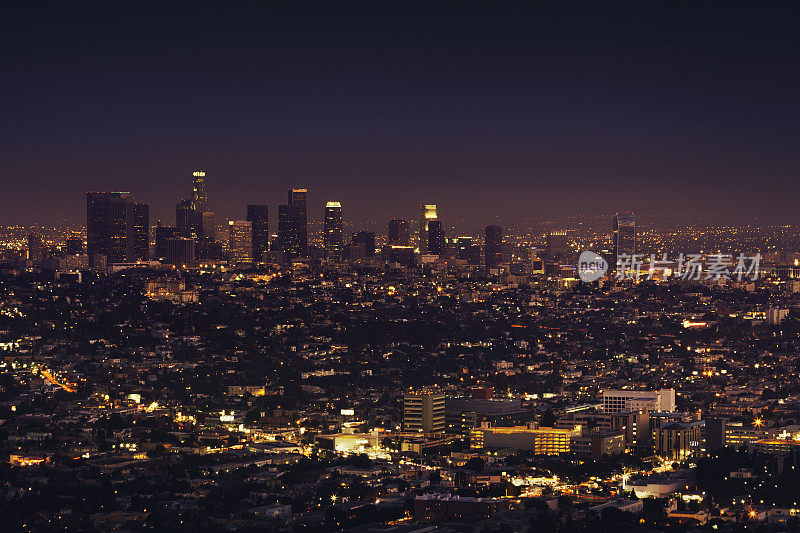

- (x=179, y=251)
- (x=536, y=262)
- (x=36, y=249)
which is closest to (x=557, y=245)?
(x=536, y=262)

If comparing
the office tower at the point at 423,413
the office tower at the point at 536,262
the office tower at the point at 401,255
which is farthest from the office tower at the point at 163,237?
the office tower at the point at 423,413

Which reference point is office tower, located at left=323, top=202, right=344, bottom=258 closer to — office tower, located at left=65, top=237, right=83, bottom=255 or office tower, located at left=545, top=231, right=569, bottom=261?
office tower, located at left=545, top=231, right=569, bottom=261

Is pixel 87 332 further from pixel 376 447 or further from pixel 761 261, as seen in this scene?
pixel 761 261

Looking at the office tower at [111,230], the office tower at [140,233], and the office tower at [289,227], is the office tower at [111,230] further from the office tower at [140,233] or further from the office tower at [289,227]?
the office tower at [289,227]

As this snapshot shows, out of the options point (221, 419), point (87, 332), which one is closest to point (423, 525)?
point (221, 419)

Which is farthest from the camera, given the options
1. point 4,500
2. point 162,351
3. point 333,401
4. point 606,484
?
point 162,351

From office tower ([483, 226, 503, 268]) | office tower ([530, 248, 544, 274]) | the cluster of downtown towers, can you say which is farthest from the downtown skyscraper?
office tower ([530, 248, 544, 274])

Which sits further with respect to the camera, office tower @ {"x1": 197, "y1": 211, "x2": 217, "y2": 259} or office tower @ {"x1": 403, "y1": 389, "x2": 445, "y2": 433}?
office tower @ {"x1": 197, "y1": 211, "x2": 217, "y2": 259}
